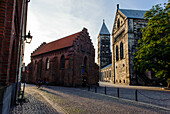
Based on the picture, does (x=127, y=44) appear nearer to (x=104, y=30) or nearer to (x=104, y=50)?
(x=104, y=50)

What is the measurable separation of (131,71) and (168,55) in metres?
15.4

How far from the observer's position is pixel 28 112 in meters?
6.33

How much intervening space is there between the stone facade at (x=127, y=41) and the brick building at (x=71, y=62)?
932cm

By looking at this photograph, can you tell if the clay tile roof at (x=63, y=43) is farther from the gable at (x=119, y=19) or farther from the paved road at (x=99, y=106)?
the paved road at (x=99, y=106)

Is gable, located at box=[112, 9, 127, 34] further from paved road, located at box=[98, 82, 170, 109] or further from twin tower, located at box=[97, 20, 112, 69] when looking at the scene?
twin tower, located at box=[97, 20, 112, 69]

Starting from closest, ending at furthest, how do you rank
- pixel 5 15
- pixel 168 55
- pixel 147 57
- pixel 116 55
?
pixel 5 15 → pixel 168 55 → pixel 147 57 → pixel 116 55

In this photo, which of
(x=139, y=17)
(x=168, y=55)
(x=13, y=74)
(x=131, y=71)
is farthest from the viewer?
(x=139, y=17)

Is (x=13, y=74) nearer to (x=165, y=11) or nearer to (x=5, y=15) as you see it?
(x=5, y=15)

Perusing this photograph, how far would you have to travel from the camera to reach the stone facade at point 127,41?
107 ft

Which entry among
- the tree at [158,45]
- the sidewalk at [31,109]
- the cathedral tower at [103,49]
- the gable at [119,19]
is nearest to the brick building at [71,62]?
the tree at [158,45]

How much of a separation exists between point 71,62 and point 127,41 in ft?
54.8

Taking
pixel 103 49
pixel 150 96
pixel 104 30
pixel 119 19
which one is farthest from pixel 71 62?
pixel 104 30

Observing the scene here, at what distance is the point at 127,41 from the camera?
109ft

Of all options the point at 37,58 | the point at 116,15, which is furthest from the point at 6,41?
the point at 116,15
